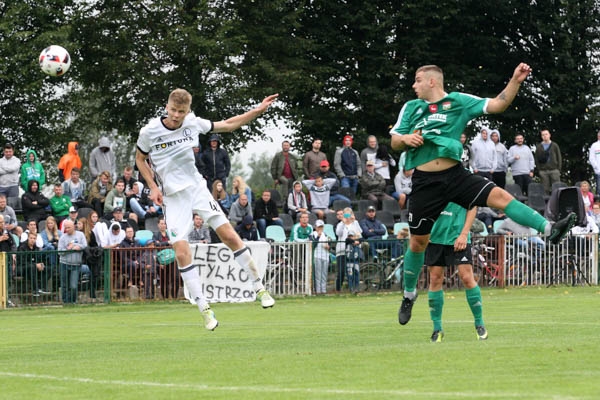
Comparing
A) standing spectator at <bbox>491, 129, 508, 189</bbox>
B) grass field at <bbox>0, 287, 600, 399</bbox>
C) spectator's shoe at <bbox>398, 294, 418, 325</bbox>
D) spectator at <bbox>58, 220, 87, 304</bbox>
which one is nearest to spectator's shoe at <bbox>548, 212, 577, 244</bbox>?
grass field at <bbox>0, 287, 600, 399</bbox>

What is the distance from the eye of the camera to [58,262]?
23.2 meters

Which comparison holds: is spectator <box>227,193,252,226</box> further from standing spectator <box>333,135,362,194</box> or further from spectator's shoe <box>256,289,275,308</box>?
spectator's shoe <box>256,289,275,308</box>

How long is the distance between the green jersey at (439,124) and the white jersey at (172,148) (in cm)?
273

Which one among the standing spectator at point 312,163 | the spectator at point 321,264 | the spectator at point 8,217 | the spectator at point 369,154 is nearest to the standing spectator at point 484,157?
the spectator at point 369,154

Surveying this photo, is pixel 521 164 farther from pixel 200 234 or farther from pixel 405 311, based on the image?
pixel 405 311

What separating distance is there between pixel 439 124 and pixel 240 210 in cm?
1548

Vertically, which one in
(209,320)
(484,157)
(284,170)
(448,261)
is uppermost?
(484,157)

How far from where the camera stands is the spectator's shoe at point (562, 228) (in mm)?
10031

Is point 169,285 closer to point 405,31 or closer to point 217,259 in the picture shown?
point 217,259

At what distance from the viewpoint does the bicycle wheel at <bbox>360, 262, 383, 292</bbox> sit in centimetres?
2552

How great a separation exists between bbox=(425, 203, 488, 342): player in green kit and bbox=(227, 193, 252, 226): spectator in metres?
14.4

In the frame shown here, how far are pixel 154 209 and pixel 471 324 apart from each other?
1405 cm

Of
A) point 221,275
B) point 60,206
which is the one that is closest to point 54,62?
point 221,275

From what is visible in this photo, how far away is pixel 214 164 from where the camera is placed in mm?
27828
